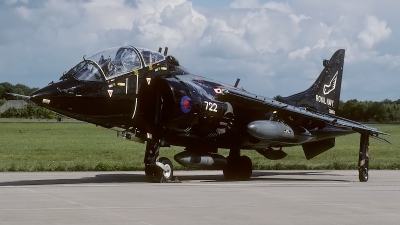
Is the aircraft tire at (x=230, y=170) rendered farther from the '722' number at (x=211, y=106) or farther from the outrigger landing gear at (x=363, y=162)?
the outrigger landing gear at (x=363, y=162)

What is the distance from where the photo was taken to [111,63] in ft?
57.8

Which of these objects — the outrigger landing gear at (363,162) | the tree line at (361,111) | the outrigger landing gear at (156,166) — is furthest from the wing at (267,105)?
the tree line at (361,111)

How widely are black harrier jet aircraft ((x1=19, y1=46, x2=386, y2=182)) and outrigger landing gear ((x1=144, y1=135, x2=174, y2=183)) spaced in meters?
0.03

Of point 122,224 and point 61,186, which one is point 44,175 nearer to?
point 61,186

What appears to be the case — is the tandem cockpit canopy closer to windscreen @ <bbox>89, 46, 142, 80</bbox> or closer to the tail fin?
windscreen @ <bbox>89, 46, 142, 80</bbox>

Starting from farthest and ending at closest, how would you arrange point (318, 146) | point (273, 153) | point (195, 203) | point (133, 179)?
point (318, 146), point (273, 153), point (133, 179), point (195, 203)

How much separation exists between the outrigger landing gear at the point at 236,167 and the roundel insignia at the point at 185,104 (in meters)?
3.65

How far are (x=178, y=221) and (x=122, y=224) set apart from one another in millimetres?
942

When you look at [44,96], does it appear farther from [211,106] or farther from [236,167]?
[236,167]

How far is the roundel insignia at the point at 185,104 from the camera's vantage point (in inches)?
731

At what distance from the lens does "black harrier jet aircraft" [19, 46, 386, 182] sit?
56.3 feet

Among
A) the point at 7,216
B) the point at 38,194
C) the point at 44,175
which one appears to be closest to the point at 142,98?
the point at 38,194

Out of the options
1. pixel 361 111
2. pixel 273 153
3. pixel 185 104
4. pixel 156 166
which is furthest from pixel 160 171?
pixel 361 111

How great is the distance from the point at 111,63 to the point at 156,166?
3.10 m
